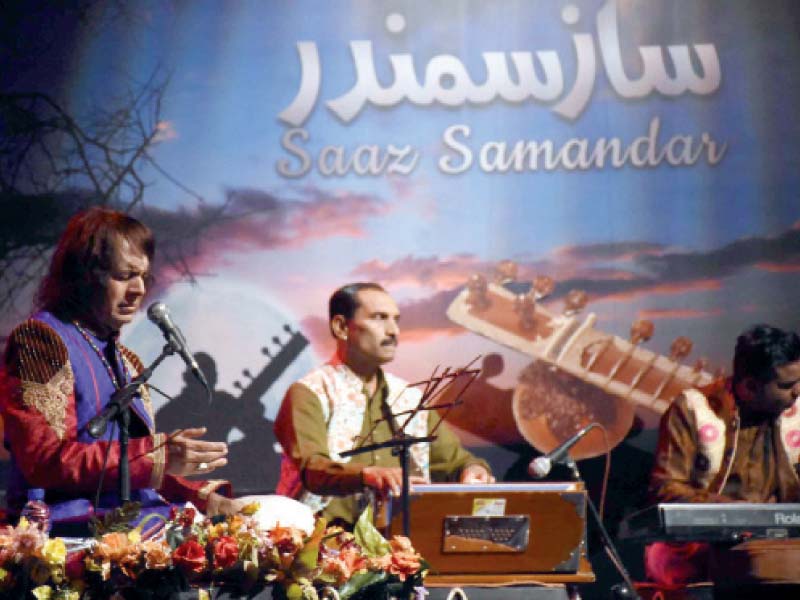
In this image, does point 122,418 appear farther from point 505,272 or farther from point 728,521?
point 505,272

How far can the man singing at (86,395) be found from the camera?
3.79m

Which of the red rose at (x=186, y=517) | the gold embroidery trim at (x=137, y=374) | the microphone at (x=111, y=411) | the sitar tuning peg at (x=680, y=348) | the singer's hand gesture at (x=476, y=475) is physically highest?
the sitar tuning peg at (x=680, y=348)

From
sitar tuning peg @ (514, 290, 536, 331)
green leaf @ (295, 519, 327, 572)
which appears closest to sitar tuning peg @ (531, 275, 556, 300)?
sitar tuning peg @ (514, 290, 536, 331)

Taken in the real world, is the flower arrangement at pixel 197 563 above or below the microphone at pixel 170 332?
below

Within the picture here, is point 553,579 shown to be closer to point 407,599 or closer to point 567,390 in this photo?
point 407,599

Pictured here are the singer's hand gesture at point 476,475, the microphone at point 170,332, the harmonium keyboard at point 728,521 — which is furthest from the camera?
the singer's hand gesture at point 476,475

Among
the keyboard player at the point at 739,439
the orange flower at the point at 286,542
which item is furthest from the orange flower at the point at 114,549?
the keyboard player at the point at 739,439

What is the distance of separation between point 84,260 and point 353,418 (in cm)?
175

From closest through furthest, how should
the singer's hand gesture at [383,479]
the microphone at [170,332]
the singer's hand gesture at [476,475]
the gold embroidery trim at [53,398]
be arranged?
the microphone at [170,332]
the gold embroidery trim at [53,398]
the singer's hand gesture at [383,479]
the singer's hand gesture at [476,475]

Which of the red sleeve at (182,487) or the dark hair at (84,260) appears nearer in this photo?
the red sleeve at (182,487)

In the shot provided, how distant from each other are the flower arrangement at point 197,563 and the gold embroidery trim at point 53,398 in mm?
621

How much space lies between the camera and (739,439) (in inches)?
214

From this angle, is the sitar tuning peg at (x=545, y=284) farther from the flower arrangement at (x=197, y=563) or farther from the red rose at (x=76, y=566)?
the red rose at (x=76, y=566)

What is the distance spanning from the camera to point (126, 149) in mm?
6367
